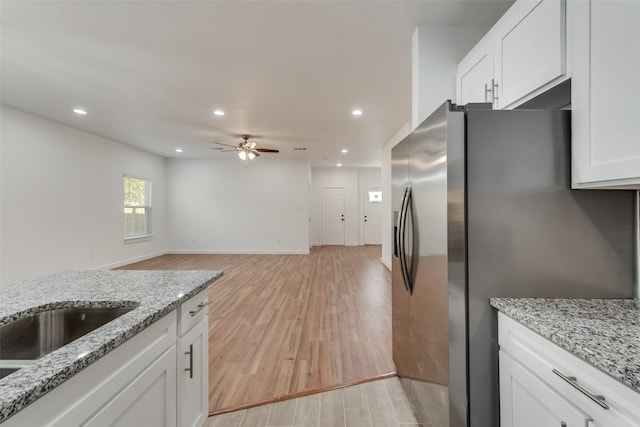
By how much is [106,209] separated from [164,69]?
4.19 meters

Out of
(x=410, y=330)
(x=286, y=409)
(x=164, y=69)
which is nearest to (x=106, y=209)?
(x=164, y=69)

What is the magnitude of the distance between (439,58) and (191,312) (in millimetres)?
2487

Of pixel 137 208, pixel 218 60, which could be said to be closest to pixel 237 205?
pixel 137 208

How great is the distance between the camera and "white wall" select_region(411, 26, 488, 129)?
2.19 m

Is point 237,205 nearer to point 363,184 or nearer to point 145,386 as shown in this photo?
point 363,184

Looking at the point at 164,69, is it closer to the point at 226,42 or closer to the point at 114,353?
the point at 226,42

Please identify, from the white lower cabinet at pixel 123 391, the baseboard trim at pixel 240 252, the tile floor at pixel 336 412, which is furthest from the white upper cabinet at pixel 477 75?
the baseboard trim at pixel 240 252

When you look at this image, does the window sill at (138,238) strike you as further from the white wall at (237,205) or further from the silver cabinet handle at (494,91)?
the silver cabinet handle at (494,91)

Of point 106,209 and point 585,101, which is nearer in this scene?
point 585,101

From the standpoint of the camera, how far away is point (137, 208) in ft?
22.6

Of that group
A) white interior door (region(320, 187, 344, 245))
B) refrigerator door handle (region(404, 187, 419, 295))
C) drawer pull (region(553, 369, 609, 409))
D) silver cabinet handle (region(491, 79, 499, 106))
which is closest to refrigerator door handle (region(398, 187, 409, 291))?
refrigerator door handle (region(404, 187, 419, 295))

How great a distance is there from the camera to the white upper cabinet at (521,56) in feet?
3.95

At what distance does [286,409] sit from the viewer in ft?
5.86

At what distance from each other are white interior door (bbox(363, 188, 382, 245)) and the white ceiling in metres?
5.15
